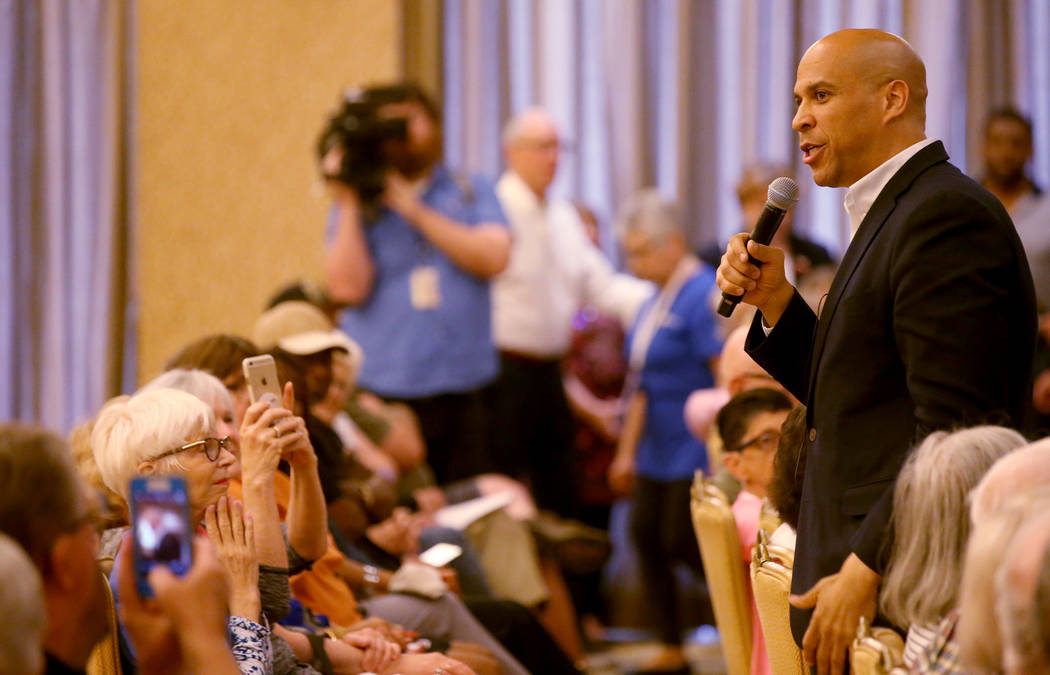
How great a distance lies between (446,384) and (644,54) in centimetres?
222

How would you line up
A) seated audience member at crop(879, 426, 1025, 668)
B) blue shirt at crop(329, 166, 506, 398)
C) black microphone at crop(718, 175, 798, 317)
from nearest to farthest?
seated audience member at crop(879, 426, 1025, 668)
black microphone at crop(718, 175, 798, 317)
blue shirt at crop(329, 166, 506, 398)

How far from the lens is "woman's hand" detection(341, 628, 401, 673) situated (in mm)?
2662

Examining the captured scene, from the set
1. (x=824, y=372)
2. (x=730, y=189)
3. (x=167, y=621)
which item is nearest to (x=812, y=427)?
(x=824, y=372)

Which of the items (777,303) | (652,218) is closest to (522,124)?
(652,218)

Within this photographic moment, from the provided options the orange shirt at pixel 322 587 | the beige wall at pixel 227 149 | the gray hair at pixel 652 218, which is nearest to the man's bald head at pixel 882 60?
the orange shirt at pixel 322 587

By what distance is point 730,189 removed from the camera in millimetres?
6105

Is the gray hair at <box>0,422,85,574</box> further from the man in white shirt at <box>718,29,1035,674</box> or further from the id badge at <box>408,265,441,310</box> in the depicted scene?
the id badge at <box>408,265,441,310</box>

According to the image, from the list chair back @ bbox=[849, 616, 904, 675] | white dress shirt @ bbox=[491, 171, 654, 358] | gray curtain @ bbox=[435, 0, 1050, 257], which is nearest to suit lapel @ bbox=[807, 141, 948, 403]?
chair back @ bbox=[849, 616, 904, 675]

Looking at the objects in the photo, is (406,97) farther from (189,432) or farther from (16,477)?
(16,477)

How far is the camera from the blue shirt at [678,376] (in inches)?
191

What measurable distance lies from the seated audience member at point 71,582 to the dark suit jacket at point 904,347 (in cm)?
93

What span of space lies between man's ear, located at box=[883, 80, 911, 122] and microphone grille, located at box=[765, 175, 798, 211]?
19 centimetres

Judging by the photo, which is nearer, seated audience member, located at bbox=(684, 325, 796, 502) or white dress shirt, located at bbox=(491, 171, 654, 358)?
seated audience member, located at bbox=(684, 325, 796, 502)

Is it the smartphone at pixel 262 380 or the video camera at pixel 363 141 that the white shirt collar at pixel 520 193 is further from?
the smartphone at pixel 262 380
